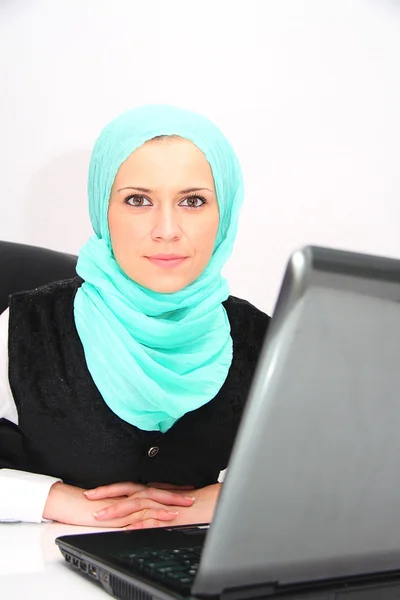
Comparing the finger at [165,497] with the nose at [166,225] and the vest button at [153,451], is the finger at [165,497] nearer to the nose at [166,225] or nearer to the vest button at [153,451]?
the vest button at [153,451]

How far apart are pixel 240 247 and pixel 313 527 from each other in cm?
129

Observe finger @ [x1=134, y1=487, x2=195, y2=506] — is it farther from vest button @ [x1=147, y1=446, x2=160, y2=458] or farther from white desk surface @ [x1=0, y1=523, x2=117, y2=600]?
white desk surface @ [x1=0, y1=523, x2=117, y2=600]

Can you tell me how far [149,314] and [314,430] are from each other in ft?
2.32

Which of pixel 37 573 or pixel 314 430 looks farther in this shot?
pixel 37 573

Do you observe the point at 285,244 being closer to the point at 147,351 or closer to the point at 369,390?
the point at 147,351

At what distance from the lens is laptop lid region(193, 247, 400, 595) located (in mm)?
491

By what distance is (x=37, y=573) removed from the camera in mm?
730

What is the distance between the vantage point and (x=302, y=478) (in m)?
0.53

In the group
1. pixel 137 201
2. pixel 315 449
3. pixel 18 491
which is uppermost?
pixel 137 201

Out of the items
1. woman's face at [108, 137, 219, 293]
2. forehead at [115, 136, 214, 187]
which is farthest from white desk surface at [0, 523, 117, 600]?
forehead at [115, 136, 214, 187]

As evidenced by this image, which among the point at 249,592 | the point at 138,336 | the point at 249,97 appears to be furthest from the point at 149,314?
the point at 249,97

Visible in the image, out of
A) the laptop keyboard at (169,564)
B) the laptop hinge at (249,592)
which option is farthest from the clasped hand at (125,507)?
the laptop hinge at (249,592)

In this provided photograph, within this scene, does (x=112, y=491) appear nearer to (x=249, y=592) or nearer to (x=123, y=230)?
(x=123, y=230)

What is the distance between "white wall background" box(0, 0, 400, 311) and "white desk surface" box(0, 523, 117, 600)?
3.42 feet
